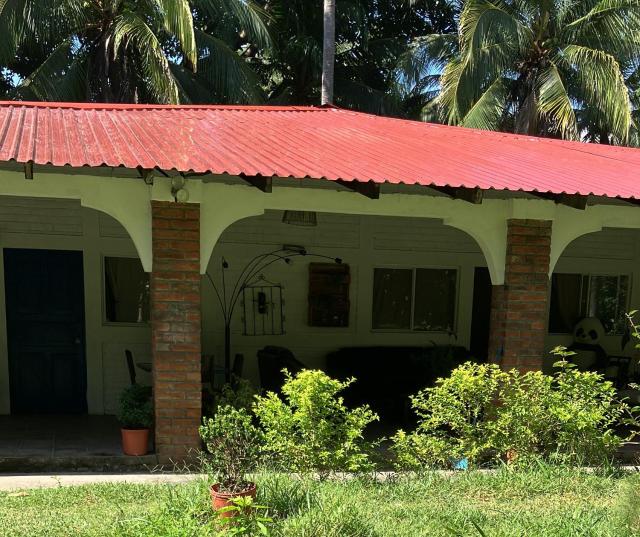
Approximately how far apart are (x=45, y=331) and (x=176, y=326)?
3.15 m

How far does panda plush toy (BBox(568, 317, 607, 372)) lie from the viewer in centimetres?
849

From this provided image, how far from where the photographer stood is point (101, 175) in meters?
4.75

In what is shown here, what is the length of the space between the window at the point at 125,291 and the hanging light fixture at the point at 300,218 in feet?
6.81

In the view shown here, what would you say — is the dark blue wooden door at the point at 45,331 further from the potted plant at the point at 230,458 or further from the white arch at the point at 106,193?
the potted plant at the point at 230,458

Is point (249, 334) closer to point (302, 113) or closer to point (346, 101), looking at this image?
point (302, 113)

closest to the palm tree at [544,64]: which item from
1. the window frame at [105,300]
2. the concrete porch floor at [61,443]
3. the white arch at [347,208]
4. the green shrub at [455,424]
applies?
the white arch at [347,208]

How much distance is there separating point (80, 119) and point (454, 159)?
402cm

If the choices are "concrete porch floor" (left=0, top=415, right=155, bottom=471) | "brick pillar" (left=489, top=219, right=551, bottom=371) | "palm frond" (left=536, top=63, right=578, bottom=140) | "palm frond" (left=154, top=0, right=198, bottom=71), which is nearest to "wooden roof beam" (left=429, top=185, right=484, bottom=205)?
"brick pillar" (left=489, top=219, right=551, bottom=371)

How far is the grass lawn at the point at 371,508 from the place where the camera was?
3.43 m

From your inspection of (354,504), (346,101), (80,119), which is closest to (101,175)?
(80,119)

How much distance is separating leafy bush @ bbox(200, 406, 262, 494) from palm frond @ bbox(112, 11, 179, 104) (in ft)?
28.6

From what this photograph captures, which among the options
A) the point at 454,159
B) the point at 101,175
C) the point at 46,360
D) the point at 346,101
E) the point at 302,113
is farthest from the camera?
the point at 346,101

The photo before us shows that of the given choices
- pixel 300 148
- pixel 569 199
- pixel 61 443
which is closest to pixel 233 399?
pixel 61 443

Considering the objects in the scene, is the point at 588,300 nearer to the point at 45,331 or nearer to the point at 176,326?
the point at 176,326
